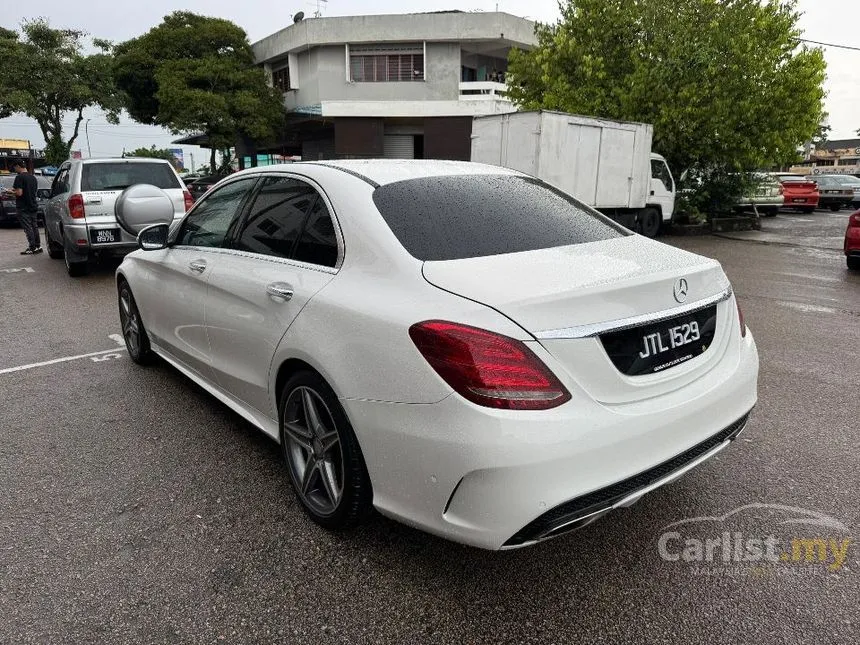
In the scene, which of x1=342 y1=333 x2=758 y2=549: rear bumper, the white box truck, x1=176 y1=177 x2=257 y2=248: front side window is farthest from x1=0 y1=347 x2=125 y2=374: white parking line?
the white box truck

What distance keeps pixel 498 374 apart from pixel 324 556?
114cm

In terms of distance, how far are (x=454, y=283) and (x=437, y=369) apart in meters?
0.32

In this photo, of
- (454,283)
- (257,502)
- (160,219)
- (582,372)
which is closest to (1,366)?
(160,219)

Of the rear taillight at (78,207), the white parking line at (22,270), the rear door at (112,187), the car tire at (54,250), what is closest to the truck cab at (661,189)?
the rear door at (112,187)

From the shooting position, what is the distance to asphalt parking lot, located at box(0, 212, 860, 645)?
213 cm

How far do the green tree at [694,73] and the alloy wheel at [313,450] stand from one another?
1497 centimetres

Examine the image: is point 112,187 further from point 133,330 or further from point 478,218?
point 478,218

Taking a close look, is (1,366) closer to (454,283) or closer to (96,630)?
(96,630)

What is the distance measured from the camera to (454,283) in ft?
7.04

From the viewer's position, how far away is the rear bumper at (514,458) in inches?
75.5

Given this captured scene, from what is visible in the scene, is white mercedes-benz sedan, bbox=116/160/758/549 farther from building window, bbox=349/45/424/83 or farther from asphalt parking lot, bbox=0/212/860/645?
building window, bbox=349/45/424/83

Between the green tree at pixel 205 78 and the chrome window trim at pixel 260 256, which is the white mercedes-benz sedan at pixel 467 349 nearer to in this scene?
the chrome window trim at pixel 260 256

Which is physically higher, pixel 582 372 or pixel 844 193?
pixel 582 372

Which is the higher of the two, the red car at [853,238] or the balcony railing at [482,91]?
the balcony railing at [482,91]
